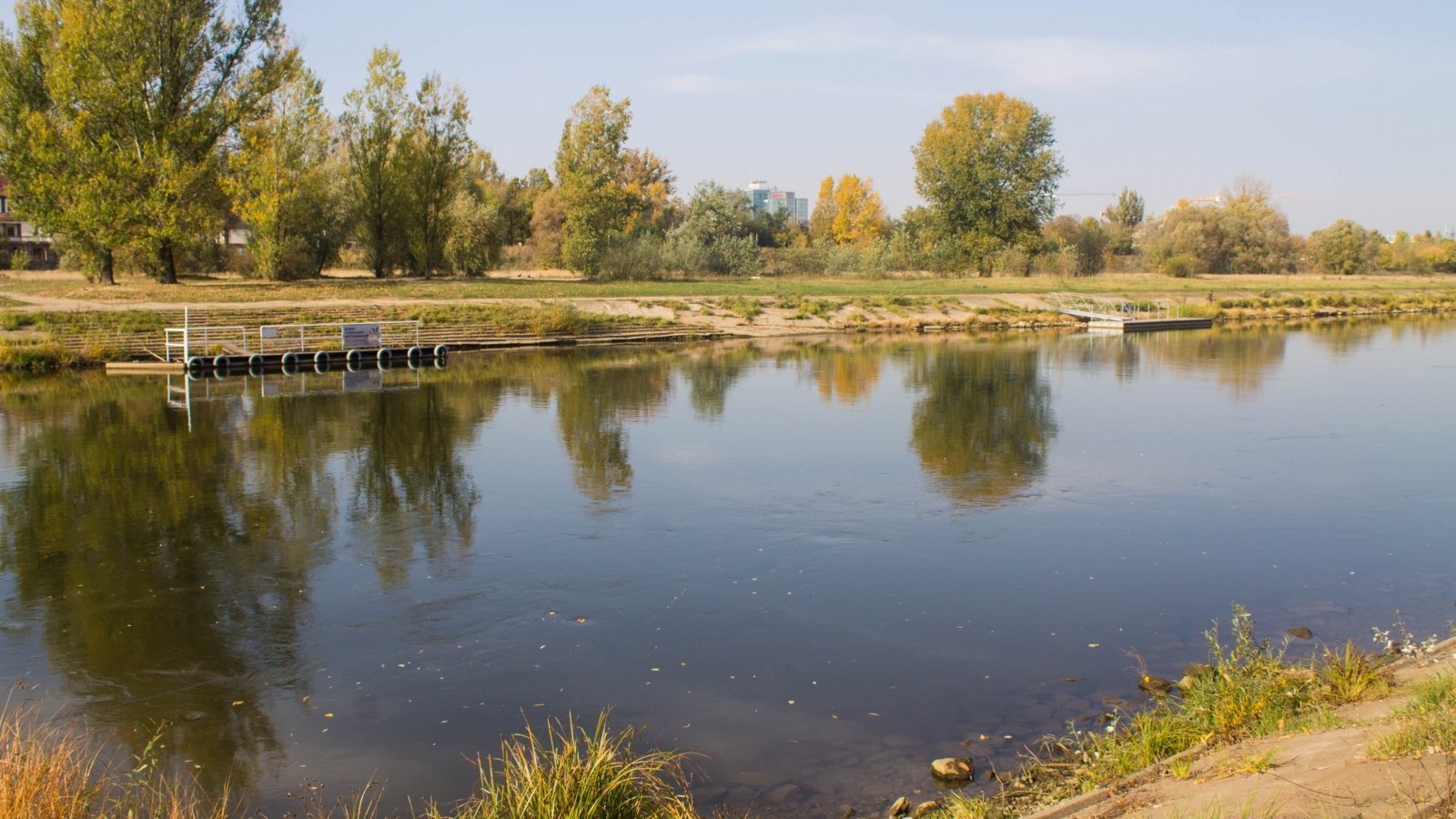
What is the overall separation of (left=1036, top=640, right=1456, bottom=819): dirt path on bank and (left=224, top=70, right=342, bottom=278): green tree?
41.8 m

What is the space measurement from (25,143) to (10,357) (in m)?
13.3

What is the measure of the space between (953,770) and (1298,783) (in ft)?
6.64

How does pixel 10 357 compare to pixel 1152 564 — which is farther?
pixel 10 357

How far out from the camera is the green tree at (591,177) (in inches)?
2130

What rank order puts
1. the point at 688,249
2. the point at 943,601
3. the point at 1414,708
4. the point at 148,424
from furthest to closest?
the point at 688,249, the point at 148,424, the point at 943,601, the point at 1414,708

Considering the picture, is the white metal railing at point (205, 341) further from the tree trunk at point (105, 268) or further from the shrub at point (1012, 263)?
the shrub at point (1012, 263)

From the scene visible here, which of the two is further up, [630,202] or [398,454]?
[630,202]

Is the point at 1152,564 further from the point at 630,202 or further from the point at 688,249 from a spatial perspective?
the point at 630,202

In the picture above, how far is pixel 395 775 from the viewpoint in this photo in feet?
22.7

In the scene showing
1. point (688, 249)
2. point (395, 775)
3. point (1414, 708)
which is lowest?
point (395, 775)

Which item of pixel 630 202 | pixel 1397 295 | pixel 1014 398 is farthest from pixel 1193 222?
pixel 1014 398

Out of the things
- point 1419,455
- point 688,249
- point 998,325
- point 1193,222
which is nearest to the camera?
point 1419,455

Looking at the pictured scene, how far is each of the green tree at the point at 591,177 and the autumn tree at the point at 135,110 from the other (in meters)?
16.4

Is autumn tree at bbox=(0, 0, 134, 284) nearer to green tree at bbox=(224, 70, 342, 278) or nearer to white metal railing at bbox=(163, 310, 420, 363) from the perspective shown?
green tree at bbox=(224, 70, 342, 278)
